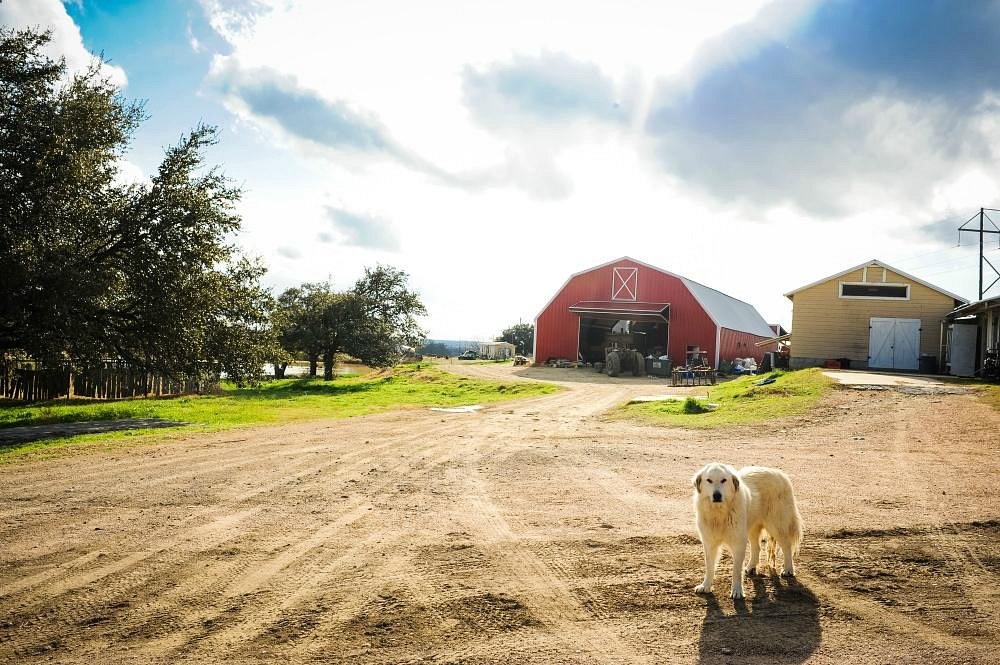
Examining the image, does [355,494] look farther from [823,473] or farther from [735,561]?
[823,473]

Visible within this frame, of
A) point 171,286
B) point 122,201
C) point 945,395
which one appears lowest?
point 945,395

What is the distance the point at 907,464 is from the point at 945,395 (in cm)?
1031

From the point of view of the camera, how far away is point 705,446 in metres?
13.1

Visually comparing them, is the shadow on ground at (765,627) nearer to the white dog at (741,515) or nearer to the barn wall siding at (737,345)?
the white dog at (741,515)

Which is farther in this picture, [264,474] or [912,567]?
[264,474]

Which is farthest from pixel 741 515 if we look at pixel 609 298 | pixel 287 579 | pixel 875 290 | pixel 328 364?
pixel 609 298

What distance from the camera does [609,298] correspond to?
146 ft

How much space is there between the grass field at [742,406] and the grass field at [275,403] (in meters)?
8.63

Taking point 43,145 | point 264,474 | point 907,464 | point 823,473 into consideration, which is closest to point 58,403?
point 43,145

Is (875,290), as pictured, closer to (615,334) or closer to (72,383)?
(615,334)

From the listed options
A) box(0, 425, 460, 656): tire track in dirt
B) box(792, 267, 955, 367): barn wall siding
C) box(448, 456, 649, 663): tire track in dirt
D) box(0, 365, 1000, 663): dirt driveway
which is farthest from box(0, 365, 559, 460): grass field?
box(792, 267, 955, 367): barn wall siding

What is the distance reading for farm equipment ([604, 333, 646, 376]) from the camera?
124 ft

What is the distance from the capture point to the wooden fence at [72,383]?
21.0 meters

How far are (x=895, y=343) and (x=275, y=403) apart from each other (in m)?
28.8
